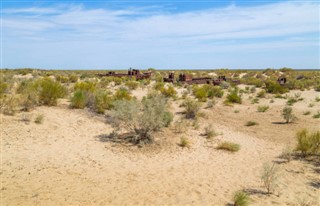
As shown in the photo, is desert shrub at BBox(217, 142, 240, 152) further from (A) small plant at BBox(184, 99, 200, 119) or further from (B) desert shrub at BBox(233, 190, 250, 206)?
(A) small plant at BBox(184, 99, 200, 119)

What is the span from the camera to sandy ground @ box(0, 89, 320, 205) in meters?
7.66

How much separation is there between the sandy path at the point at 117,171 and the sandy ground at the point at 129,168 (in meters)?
0.02

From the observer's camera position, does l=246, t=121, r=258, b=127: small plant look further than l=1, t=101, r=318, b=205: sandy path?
Yes

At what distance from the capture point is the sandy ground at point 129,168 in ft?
25.1

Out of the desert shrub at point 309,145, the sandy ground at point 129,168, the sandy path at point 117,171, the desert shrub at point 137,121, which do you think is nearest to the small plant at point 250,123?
the sandy ground at point 129,168

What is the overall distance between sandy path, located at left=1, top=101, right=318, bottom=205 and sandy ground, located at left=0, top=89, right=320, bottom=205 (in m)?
0.02

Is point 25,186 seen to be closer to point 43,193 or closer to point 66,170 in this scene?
point 43,193

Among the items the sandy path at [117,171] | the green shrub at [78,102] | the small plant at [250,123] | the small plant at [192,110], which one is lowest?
the sandy path at [117,171]

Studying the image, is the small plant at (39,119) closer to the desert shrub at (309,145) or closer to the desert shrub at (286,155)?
the desert shrub at (286,155)

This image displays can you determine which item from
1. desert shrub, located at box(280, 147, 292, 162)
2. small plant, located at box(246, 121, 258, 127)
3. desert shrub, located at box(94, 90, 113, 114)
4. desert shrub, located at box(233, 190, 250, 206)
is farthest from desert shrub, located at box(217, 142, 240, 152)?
desert shrub, located at box(94, 90, 113, 114)

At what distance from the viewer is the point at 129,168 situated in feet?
31.6

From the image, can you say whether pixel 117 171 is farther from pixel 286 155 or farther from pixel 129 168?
pixel 286 155

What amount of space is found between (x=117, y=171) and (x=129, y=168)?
0.47 meters

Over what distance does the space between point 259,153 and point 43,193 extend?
8.14 metres
